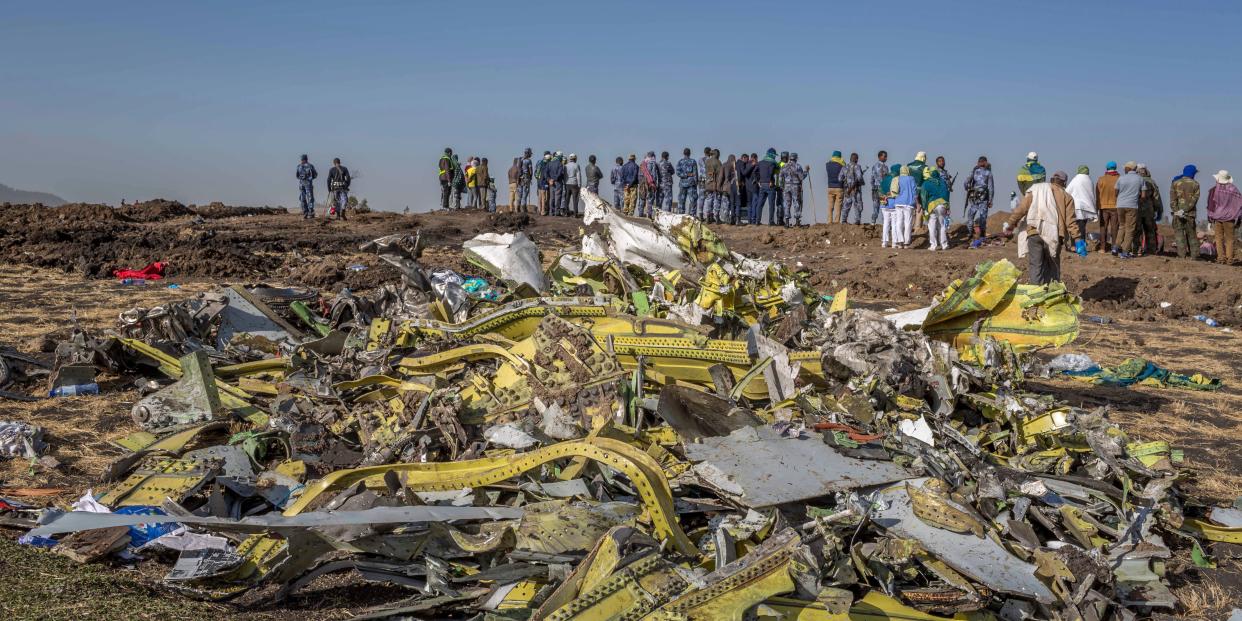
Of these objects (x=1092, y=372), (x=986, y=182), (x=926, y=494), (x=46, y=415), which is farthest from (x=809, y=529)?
(x=986, y=182)

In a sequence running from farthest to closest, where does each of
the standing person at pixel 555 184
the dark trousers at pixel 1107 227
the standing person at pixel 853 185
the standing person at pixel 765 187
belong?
the standing person at pixel 555 184 < the standing person at pixel 765 187 < the standing person at pixel 853 185 < the dark trousers at pixel 1107 227

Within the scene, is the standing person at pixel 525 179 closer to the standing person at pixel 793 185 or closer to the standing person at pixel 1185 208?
the standing person at pixel 793 185

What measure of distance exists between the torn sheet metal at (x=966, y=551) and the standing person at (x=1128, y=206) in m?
13.0

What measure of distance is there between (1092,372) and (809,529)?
230 inches

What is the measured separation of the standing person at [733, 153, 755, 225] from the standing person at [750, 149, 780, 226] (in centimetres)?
22

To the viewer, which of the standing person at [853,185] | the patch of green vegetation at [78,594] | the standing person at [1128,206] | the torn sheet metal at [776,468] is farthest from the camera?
the standing person at [853,185]

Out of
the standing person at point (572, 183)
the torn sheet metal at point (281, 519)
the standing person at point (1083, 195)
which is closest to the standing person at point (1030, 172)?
the standing person at point (1083, 195)

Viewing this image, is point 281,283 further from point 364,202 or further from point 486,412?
point 364,202

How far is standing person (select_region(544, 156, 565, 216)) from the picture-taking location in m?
21.6

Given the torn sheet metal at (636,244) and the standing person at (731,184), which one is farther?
the standing person at (731,184)

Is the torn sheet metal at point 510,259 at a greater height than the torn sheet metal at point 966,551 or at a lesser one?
greater

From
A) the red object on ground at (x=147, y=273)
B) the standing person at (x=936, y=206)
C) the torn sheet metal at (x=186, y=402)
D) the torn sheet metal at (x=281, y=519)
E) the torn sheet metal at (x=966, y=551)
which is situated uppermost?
the standing person at (x=936, y=206)

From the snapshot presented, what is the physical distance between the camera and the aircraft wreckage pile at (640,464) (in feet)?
11.1

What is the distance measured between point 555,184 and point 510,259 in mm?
14174
